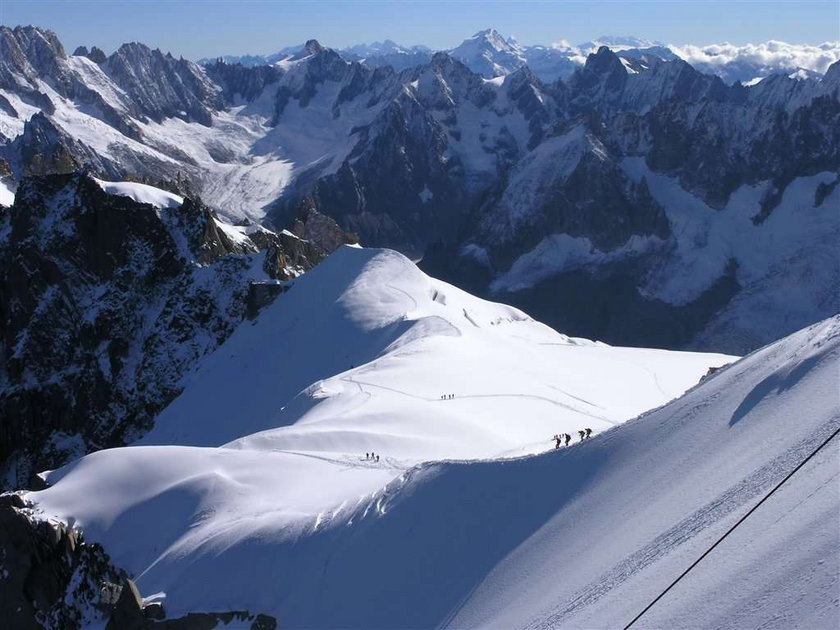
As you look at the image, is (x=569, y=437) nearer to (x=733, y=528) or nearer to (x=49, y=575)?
(x=733, y=528)

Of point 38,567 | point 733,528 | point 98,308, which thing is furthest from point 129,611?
point 98,308

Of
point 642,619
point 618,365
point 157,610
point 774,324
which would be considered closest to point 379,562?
point 157,610

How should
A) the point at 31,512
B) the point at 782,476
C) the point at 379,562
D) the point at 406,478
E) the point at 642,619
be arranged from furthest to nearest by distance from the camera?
the point at 31,512 < the point at 406,478 < the point at 379,562 < the point at 782,476 < the point at 642,619

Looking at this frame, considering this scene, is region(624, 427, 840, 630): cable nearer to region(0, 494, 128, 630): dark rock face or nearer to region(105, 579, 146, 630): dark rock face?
region(105, 579, 146, 630): dark rock face

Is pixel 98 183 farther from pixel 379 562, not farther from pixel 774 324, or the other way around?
pixel 774 324

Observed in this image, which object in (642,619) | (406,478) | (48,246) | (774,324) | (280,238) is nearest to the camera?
(642,619)

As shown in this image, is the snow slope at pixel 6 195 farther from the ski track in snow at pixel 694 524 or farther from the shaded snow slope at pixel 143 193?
the ski track in snow at pixel 694 524

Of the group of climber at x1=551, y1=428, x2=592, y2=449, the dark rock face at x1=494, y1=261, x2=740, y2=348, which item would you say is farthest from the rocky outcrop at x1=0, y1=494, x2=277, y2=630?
the dark rock face at x1=494, y1=261, x2=740, y2=348
